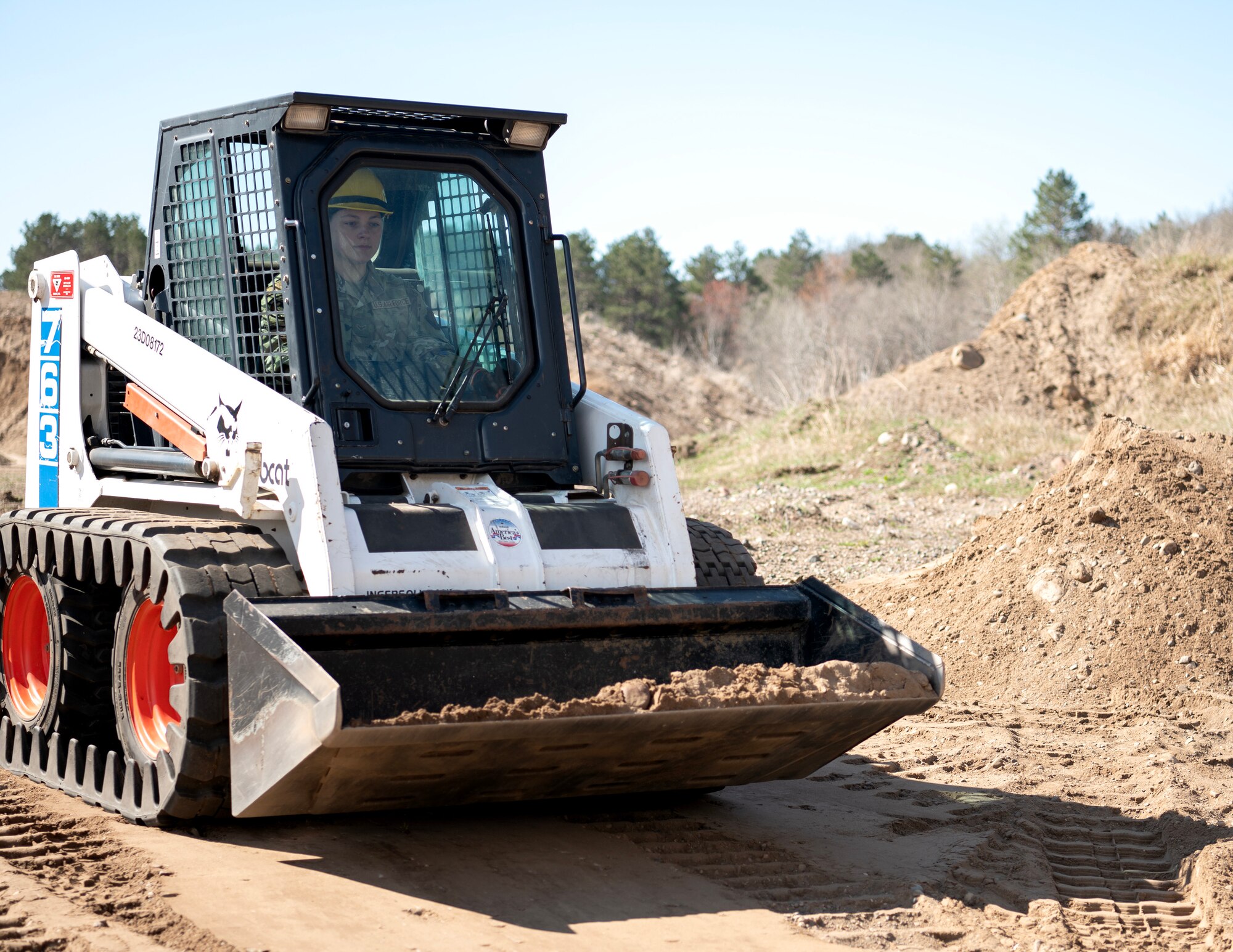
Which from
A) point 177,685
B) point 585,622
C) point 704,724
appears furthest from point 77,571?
point 704,724

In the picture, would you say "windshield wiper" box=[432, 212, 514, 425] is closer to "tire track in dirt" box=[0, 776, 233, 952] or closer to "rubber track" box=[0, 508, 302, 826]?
"rubber track" box=[0, 508, 302, 826]

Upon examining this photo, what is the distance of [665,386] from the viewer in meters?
30.3

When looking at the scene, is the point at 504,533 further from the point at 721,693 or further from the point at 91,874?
the point at 91,874

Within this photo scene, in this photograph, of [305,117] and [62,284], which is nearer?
[305,117]

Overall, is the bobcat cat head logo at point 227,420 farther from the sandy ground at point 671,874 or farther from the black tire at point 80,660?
the sandy ground at point 671,874

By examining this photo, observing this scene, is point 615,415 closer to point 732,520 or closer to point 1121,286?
point 732,520

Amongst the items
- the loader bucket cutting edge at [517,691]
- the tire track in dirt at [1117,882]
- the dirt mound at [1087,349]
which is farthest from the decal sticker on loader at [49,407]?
the dirt mound at [1087,349]

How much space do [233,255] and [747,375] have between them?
37.6 metres

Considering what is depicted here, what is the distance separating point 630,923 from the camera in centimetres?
423

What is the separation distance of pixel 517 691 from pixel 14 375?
818 inches

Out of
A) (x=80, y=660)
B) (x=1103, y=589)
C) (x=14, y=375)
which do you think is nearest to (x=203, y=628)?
(x=80, y=660)

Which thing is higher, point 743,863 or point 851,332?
point 851,332

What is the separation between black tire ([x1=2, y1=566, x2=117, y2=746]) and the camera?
551 cm

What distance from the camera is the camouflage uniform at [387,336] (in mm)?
5309
